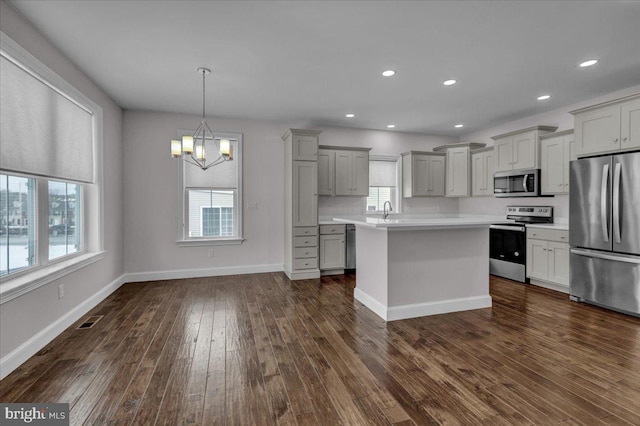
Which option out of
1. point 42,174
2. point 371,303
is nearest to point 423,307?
point 371,303

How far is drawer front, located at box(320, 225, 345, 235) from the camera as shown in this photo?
5.43 meters

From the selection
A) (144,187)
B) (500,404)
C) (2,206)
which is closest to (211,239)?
(144,187)

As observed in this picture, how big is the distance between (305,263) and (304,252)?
0.19m

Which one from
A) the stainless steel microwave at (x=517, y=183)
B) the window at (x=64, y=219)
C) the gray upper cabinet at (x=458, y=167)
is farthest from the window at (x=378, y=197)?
the window at (x=64, y=219)

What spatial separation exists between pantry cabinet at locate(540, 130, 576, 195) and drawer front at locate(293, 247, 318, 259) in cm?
380

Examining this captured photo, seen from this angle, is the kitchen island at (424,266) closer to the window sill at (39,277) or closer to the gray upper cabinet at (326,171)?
the gray upper cabinet at (326,171)

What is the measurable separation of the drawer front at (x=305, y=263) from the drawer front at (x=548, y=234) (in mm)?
3428

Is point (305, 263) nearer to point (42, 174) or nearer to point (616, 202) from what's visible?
point (42, 174)

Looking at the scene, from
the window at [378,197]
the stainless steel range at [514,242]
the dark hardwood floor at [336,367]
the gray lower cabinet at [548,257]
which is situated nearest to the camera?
the dark hardwood floor at [336,367]

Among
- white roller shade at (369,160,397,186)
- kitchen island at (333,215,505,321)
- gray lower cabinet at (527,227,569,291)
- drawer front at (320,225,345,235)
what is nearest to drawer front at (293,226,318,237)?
drawer front at (320,225,345,235)

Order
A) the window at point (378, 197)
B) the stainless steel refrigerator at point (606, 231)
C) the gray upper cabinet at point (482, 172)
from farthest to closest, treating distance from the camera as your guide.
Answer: the window at point (378, 197)
the gray upper cabinet at point (482, 172)
the stainless steel refrigerator at point (606, 231)

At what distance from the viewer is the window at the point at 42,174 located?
2.42 metres

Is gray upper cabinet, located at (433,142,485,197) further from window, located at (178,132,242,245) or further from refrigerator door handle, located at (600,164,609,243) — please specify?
window, located at (178,132,242,245)

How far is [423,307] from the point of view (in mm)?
3467
